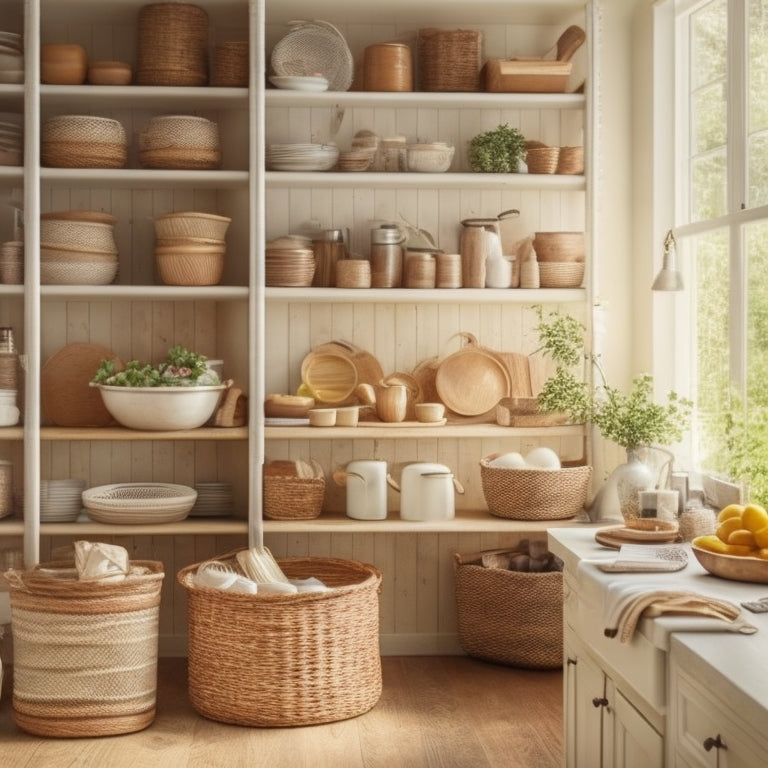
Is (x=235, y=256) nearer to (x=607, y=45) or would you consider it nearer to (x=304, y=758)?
(x=607, y=45)

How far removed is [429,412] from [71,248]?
59.8 inches

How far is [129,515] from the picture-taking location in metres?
4.35

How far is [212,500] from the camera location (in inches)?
182

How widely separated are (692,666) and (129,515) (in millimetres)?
2693

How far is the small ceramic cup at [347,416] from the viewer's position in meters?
4.43

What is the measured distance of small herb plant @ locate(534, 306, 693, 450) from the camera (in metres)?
3.69

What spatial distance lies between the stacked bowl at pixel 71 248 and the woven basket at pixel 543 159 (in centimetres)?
170

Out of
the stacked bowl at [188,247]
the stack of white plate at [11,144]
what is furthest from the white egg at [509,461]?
the stack of white plate at [11,144]

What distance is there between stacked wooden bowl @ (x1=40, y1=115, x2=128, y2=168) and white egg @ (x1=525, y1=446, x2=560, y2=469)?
6.50 ft

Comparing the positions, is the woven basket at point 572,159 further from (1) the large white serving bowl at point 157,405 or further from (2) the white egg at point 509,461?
(1) the large white serving bowl at point 157,405

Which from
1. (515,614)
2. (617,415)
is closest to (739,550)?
(617,415)

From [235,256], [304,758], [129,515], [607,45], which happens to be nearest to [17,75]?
[235,256]

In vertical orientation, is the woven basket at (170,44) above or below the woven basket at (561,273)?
above

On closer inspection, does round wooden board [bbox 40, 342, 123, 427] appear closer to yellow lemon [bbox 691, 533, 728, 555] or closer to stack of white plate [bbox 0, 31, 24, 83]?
stack of white plate [bbox 0, 31, 24, 83]
